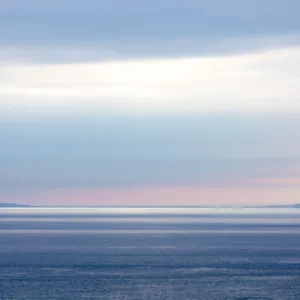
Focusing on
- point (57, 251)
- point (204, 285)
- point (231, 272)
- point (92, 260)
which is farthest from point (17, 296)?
point (57, 251)

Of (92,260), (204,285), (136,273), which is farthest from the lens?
(92,260)

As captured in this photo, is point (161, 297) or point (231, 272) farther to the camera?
point (231, 272)

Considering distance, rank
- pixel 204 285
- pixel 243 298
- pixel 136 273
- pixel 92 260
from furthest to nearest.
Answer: pixel 92 260, pixel 136 273, pixel 204 285, pixel 243 298

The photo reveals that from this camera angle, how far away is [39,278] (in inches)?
3029

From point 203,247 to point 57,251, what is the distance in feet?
66.0

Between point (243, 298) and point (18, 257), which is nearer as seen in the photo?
point (243, 298)

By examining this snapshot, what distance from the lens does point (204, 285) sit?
238 feet

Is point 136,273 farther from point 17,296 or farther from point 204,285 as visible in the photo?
point 17,296

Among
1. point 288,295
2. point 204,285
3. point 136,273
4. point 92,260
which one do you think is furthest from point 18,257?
point 288,295

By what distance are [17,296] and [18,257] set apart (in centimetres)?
3621

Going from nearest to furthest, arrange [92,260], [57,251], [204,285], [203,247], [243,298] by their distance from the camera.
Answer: [243,298] < [204,285] < [92,260] < [57,251] < [203,247]

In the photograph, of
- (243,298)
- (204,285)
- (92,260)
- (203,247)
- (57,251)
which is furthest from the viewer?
(203,247)

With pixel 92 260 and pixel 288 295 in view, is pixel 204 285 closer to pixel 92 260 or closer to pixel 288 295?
pixel 288 295

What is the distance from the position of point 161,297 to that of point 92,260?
3321 centimetres
